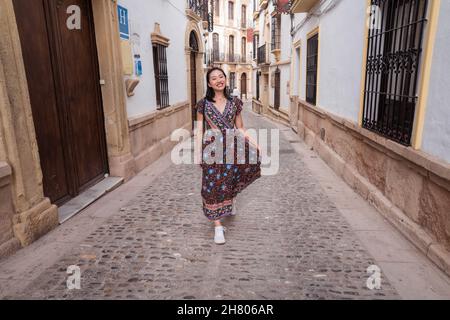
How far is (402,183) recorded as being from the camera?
3.69 metres

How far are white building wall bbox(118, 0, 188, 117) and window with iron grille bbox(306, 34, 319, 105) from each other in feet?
12.7

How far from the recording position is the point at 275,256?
10.5ft

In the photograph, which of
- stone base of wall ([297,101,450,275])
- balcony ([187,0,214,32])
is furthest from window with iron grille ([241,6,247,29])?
stone base of wall ([297,101,450,275])

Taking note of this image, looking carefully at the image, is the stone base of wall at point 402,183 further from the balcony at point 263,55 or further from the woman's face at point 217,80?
the balcony at point 263,55

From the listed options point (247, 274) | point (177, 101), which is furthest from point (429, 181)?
point (177, 101)

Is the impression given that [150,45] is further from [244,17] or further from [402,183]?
[244,17]

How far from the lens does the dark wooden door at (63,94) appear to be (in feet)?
12.6

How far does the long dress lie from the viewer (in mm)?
3477

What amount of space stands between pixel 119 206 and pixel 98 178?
1.05 metres

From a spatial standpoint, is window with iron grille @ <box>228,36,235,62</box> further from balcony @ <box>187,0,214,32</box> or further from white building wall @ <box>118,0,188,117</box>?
white building wall @ <box>118,0,188,117</box>

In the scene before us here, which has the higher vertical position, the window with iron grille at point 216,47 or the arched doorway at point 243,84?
the window with iron grille at point 216,47

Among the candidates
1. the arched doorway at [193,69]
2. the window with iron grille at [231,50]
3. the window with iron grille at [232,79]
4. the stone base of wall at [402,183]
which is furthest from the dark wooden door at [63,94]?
the window with iron grille at [232,79]

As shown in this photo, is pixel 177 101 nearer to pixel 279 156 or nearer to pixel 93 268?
pixel 279 156

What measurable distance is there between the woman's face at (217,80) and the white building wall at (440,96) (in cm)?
197
